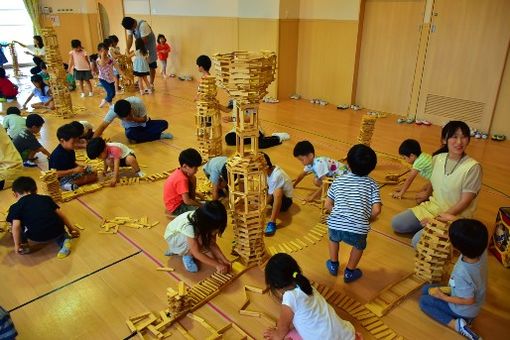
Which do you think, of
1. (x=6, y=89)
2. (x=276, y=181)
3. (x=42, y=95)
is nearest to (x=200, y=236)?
(x=276, y=181)

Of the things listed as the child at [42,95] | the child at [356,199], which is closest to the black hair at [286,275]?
the child at [356,199]

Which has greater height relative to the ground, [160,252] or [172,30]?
[172,30]

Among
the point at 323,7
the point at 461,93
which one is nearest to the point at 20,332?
the point at 461,93

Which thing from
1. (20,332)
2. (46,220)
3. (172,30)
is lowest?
(20,332)

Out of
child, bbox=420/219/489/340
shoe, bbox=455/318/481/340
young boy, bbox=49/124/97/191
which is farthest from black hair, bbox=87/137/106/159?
shoe, bbox=455/318/481/340

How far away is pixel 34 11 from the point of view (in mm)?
11547

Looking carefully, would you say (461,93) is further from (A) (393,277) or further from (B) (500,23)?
(A) (393,277)

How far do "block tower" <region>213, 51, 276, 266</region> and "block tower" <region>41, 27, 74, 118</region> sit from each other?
4730mm

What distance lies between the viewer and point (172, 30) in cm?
1054

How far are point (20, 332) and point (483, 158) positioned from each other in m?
5.47

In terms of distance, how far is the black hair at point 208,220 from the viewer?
105 inches

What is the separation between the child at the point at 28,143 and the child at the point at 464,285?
15.0ft

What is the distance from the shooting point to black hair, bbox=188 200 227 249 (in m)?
2.67

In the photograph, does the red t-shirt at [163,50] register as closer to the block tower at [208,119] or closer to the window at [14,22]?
the window at [14,22]
